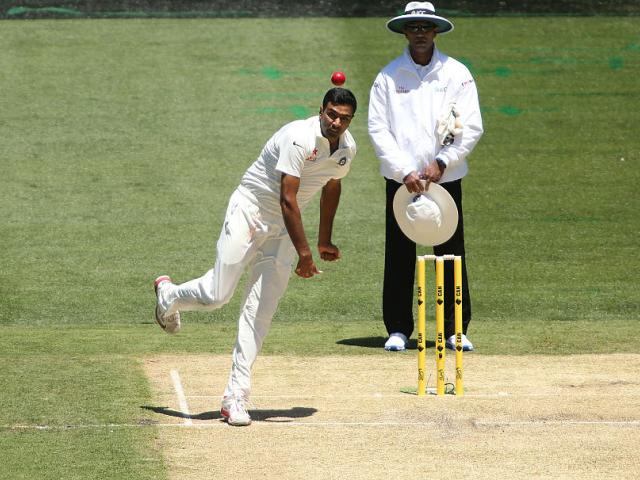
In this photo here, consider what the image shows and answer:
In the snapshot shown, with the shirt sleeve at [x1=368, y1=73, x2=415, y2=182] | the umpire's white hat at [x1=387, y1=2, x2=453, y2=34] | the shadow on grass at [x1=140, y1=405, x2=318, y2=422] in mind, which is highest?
the umpire's white hat at [x1=387, y1=2, x2=453, y2=34]

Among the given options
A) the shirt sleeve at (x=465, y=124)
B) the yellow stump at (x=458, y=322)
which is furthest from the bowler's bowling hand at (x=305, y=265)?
the shirt sleeve at (x=465, y=124)

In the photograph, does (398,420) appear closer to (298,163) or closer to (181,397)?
(181,397)

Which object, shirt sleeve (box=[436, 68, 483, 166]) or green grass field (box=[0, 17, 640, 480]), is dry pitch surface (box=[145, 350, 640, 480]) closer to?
green grass field (box=[0, 17, 640, 480])

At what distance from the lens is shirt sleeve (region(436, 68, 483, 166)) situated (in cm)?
915

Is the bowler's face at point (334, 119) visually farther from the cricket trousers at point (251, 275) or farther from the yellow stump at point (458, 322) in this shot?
the yellow stump at point (458, 322)

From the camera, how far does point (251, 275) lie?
25.0 feet

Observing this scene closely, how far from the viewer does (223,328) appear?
10.2 metres

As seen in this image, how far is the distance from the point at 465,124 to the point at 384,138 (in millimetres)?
564

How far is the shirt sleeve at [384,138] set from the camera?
29.8ft

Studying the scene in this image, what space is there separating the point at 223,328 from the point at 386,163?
1983 millimetres

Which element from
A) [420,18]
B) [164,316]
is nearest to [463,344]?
[420,18]

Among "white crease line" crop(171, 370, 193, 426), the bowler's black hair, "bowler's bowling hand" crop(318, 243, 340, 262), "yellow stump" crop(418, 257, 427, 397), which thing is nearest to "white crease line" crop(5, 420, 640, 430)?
"white crease line" crop(171, 370, 193, 426)

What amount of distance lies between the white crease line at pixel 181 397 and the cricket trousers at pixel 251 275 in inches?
10.5

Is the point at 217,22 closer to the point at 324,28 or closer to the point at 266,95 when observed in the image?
the point at 324,28
